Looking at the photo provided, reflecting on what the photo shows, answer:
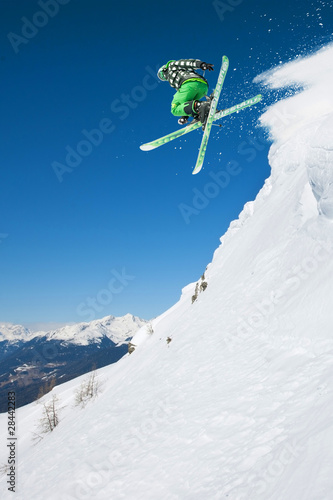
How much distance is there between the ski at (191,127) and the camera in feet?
35.3

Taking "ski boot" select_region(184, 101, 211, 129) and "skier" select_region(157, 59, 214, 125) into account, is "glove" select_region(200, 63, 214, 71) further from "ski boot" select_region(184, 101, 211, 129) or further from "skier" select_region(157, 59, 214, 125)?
"ski boot" select_region(184, 101, 211, 129)

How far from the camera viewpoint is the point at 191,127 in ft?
39.6

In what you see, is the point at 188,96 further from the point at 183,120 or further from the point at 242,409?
the point at 242,409

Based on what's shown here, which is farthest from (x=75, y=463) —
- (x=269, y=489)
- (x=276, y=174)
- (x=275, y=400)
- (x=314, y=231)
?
(x=276, y=174)

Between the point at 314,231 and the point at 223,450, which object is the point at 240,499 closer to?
the point at 223,450

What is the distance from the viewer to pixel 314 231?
9289 mm

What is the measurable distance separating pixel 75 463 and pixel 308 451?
793cm

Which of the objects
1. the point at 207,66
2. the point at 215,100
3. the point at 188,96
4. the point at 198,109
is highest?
the point at 188,96

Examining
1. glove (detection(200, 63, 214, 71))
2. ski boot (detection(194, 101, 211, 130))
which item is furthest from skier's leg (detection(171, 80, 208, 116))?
glove (detection(200, 63, 214, 71))
